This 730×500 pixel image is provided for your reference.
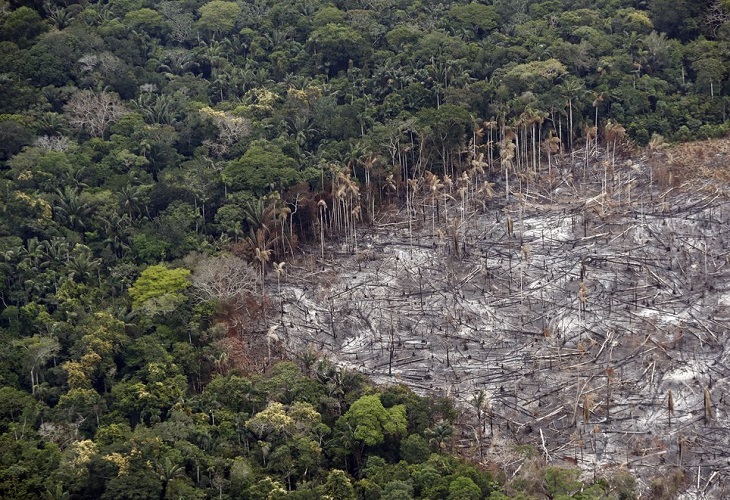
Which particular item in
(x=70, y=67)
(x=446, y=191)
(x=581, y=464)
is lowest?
(x=581, y=464)

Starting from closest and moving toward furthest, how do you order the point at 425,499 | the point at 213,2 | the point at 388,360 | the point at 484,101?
the point at 425,499 < the point at 388,360 < the point at 484,101 < the point at 213,2

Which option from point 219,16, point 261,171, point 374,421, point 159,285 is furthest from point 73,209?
point 219,16

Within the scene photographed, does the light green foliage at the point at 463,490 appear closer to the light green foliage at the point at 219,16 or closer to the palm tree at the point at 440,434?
the palm tree at the point at 440,434

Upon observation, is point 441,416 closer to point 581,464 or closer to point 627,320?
point 581,464

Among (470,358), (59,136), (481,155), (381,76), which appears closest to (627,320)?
(470,358)

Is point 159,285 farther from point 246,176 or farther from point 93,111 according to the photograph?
point 93,111

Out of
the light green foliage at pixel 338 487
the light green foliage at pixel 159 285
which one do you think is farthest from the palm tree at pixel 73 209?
the light green foliage at pixel 338 487
